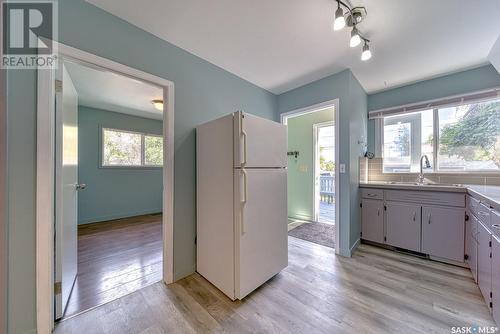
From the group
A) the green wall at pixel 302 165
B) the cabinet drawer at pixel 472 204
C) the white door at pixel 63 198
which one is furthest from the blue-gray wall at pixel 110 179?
the cabinet drawer at pixel 472 204

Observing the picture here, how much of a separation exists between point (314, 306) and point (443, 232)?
73.7 inches

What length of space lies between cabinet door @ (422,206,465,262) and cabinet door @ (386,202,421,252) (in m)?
0.07

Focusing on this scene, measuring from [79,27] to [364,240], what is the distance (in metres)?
3.98

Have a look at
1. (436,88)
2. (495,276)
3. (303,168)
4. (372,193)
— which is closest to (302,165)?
(303,168)

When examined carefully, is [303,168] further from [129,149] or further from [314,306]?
[129,149]

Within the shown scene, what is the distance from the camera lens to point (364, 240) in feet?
9.32

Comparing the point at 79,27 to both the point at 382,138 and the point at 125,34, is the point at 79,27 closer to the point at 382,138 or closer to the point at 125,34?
the point at 125,34

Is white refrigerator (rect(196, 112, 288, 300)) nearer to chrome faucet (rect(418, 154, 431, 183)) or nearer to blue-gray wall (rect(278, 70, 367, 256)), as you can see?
blue-gray wall (rect(278, 70, 367, 256))

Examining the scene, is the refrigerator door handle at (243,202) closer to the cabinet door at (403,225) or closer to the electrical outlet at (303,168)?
the cabinet door at (403,225)

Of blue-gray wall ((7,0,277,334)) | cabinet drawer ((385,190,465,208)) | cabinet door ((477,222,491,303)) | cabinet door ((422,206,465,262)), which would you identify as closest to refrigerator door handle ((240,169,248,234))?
blue-gray wall ((7,0,277,334))

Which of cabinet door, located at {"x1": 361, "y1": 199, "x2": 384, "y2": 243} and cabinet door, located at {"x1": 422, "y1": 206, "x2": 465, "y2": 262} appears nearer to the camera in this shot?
cabinet door, located at {"x1": 422, "y1": 206, "x2": 465, "y2": 262}

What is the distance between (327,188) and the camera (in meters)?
5.70

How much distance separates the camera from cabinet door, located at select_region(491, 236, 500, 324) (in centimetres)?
121

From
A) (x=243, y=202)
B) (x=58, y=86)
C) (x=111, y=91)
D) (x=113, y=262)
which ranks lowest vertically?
(x=113, y=262)
